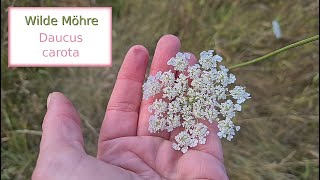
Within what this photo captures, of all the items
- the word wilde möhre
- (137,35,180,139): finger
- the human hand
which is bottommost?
the human hand

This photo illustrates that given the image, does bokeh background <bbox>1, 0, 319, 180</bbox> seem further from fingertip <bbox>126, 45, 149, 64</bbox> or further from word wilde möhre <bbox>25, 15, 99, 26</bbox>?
fingertip <bbox>126, 45, 149, 64</bbox>

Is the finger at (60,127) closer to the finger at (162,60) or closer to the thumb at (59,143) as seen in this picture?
the thumb at (59,143)

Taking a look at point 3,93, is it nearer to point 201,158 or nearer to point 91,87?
point 91,87

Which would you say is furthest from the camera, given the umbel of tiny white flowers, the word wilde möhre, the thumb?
the word wilde möhre

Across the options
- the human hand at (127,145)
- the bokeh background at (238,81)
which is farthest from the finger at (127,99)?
the bokeh background at (238,81)

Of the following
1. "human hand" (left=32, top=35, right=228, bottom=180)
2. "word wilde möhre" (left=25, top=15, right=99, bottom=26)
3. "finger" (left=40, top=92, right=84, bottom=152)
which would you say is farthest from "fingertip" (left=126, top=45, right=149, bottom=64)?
"word wilde möhre" (left=25, top=15, right=99, bottom=26)

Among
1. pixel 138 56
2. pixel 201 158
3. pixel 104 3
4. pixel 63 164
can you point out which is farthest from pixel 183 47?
pixel 63 164

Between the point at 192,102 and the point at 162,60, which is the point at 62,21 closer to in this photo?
the point at 162,60
